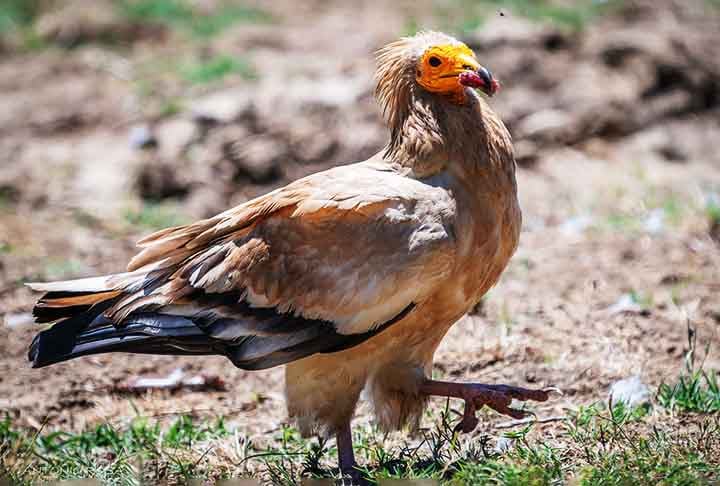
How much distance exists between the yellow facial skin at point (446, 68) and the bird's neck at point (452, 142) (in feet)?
0.15

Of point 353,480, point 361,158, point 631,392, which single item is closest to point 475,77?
point 631,392

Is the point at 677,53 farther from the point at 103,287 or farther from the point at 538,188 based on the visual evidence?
the point at 103,287

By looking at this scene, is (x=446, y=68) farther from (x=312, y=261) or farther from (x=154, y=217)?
(x=154, y=217)

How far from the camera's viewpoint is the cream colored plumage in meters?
4.08

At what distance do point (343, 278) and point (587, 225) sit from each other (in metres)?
3.27

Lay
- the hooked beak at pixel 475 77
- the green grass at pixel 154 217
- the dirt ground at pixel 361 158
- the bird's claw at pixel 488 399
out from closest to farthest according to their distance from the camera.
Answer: the bird's claw at pixel 488 399 < the hooked beak at pixel 475 77 < the dirt ground at pixel 361 158 < the green grass at pixel 154 217

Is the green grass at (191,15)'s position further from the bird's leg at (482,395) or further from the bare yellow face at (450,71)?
the bird's leg at (482,395)

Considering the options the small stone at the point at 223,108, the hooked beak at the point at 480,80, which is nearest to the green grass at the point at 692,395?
the hooked beak at the point at 480,80

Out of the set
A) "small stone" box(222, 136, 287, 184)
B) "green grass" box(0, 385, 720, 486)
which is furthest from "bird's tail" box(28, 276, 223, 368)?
"small stone" box(222, 136, 287, 184)

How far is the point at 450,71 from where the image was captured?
4.36m

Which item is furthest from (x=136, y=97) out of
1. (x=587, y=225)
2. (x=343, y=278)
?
(x=343, y=278)

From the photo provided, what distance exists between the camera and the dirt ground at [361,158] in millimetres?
5387

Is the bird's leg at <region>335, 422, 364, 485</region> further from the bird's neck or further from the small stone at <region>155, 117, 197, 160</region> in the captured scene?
the small stone at <region>155, 117, 197, 160</region>

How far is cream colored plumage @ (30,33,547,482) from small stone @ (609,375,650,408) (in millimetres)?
770
